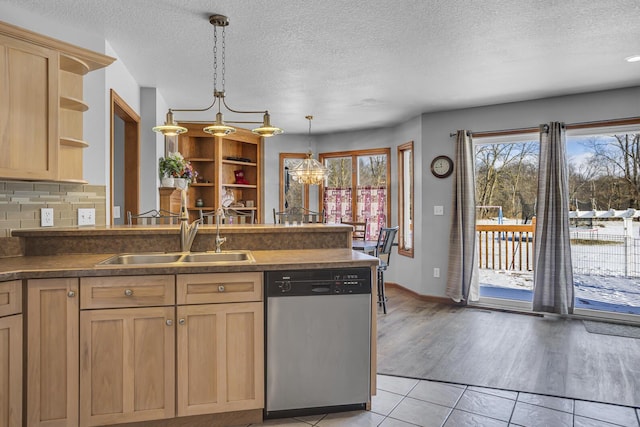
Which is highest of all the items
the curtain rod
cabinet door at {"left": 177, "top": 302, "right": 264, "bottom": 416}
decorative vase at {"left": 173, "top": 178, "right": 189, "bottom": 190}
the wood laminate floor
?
the curtain rod

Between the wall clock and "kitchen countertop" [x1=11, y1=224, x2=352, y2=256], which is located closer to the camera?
"kitchen countertop" [x1=11, y1=224, x2=352, y2=256]

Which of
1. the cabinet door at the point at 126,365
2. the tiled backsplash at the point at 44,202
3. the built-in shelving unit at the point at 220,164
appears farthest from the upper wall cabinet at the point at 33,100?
the built-in shelving unit at the point at 220,164

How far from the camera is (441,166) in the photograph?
5.29 m

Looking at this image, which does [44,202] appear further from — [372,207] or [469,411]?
[372,207]

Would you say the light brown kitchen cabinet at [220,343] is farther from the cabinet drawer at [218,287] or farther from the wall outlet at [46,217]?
the wall outlet at [46,217]

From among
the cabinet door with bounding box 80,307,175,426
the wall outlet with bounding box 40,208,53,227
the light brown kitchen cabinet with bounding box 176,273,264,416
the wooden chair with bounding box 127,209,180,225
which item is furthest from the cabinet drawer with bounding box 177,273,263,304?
the wall outlet with bounding box 40,208,53,227

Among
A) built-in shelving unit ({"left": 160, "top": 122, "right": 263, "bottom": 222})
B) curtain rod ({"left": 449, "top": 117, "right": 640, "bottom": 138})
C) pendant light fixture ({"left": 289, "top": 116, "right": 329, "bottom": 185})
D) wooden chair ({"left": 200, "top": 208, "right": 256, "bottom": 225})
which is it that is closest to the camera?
wooden chair ({"left": 200, "top": 208, "right": 256, "bottom": 225})

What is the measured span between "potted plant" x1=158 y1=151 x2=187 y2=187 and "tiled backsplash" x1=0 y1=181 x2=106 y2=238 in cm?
139

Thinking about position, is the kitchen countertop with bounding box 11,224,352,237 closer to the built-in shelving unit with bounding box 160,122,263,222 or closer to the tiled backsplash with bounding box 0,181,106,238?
the tiled backsplash with bounding box 0,181,106,238

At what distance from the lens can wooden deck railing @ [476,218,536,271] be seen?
16.5ft

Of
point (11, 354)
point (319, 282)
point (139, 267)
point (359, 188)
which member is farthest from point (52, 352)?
point (359, 188)

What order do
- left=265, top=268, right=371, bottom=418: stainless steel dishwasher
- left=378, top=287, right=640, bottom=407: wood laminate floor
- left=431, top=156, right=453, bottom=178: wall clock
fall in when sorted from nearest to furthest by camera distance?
left=265, top=268, right=371, bottom=418: stainless steel dishwasher → left=378, top=287, right=640, bottom=407: wood laminate floor → left=431, top=156, right=453, bottom=178: wall clock

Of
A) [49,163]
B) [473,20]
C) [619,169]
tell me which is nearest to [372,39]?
[473,20]

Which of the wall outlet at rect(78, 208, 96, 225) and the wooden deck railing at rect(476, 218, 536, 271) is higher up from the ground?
the wall outlet at rect(78, 208, 96, 225)
